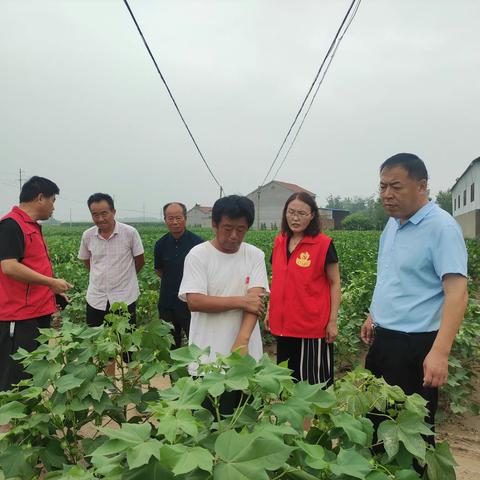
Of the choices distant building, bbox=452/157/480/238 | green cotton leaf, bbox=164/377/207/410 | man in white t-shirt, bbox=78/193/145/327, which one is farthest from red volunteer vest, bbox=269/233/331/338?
distant building, bbox=452/157/480/238

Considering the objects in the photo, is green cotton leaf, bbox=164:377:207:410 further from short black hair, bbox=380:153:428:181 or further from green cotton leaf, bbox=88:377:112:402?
short black hair, bbox=380:153:428:181

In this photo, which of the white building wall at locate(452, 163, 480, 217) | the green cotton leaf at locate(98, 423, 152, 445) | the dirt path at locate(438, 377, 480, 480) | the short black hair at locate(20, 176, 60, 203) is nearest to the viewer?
the green cotton leaf at locate(98, 423, 152, 445)

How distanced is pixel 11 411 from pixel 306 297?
1.87 meters

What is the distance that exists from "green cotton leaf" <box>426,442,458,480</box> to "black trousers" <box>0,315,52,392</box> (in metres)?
2.44

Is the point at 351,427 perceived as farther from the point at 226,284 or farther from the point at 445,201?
the point at 445,201

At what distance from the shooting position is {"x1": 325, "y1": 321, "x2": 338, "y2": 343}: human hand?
115 inches

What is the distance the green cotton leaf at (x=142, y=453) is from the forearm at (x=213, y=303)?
3.60 ft

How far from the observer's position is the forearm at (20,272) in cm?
281

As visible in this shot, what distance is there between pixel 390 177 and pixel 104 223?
7.76 ft

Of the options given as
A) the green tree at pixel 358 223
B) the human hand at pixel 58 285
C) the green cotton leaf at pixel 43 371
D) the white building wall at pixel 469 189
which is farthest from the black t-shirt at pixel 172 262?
the green tree at pixel 358 223

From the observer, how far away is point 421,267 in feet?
6.87

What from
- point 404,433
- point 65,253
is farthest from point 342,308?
point 65,253

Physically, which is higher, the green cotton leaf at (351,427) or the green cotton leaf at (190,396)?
the green cotton leaf at (190,396)

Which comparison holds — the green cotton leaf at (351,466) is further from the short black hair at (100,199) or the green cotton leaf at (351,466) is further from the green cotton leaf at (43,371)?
the short black hair at (100,199)
